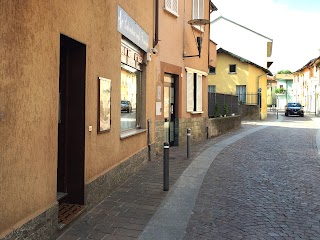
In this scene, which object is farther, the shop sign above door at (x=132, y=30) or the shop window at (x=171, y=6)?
the shop window at (x=171, y=6)

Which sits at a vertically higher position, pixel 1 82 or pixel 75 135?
pixel 1 82

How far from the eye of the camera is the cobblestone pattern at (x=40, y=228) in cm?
326

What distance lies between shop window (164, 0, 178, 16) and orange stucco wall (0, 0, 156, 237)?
20.5 ft

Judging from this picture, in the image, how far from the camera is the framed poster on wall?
5527 mm

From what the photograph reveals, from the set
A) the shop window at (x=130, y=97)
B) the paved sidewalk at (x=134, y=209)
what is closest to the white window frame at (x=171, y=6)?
the shop window at (x=130, y=97)

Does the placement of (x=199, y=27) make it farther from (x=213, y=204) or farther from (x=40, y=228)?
(x=40, y=228)

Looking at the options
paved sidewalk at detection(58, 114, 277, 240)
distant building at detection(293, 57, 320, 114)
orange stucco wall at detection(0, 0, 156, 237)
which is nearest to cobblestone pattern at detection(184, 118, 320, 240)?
paved sidewalk at detection(58, 114, 277, 240)

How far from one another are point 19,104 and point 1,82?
33 centimetres

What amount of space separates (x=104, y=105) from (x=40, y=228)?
8.46 feet

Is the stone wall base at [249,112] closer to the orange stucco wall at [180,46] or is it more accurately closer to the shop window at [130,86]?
the orange stucco wall at [180,46]

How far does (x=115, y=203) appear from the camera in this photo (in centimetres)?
546

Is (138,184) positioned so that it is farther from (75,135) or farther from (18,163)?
(18,163)

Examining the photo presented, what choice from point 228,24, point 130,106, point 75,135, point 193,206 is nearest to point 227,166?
point 130,106

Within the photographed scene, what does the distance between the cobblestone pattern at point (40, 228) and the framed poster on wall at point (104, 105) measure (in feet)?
6.09
